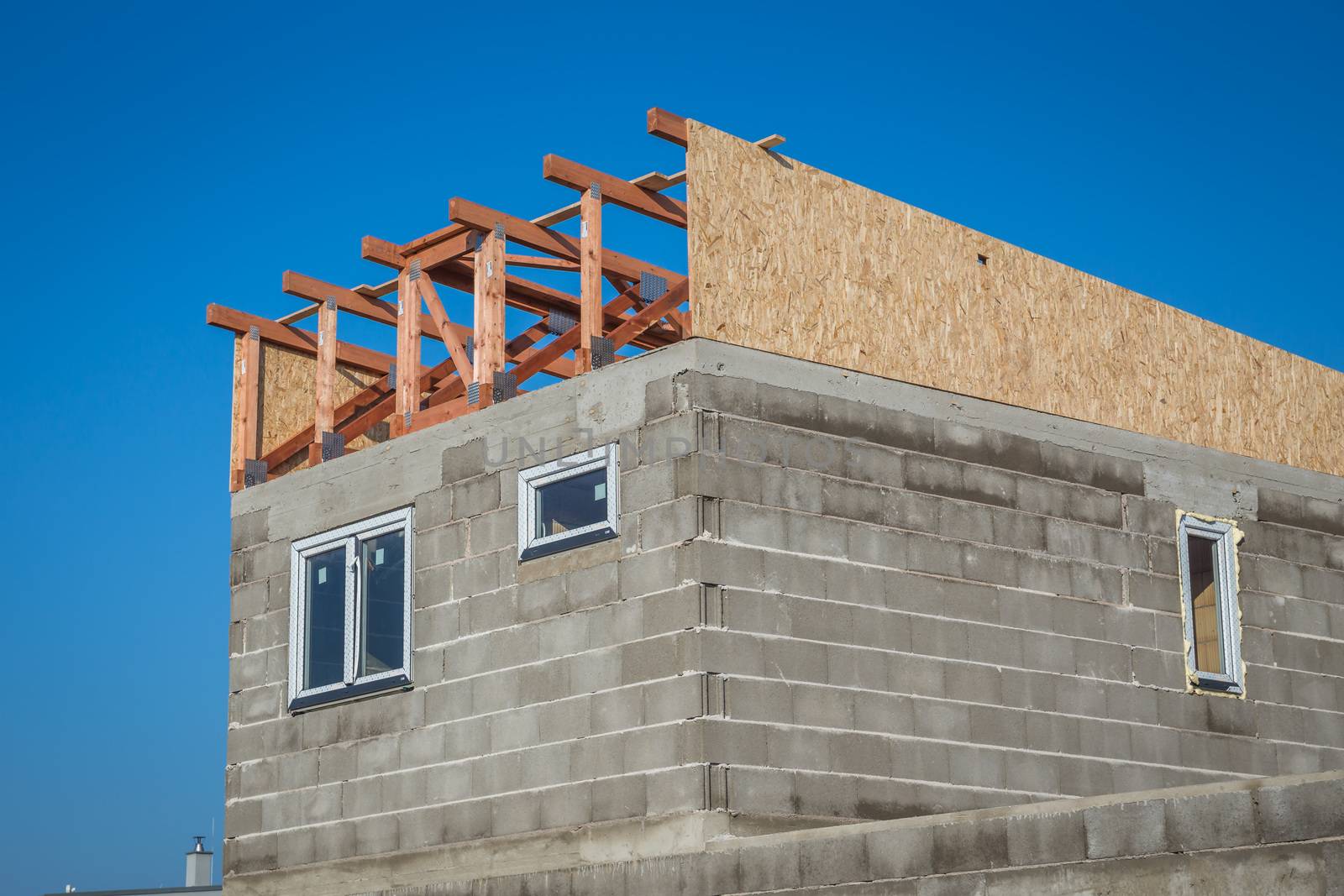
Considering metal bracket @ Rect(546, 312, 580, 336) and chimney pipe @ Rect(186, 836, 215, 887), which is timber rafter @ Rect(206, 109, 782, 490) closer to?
metal bracket @ Rect(546, 312, 580, 336)

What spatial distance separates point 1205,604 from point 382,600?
7238 mm

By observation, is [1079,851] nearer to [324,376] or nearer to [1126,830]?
[1126,830]

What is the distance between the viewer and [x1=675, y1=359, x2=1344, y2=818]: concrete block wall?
12.5 meters

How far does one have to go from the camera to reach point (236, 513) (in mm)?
16531

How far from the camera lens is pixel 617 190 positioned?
14320 mm

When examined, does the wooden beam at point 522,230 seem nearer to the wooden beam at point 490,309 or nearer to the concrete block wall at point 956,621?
the wooden beam at point 490,309

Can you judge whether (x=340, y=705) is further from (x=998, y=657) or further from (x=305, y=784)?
(x=998, y=657)

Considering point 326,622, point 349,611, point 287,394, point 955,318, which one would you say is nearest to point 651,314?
point 955,318

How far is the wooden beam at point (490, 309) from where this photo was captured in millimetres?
14633

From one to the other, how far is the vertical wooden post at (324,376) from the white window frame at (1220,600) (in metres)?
7.57

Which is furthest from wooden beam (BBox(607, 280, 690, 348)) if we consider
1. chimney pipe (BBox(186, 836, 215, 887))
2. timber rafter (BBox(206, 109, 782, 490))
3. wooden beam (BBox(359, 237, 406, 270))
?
chimney pipe (BBox(186, 836, 215, 887))

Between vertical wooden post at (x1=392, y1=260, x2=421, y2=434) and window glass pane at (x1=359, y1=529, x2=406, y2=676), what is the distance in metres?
1.04

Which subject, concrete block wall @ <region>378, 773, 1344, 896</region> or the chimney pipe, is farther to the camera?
the chimney pipe

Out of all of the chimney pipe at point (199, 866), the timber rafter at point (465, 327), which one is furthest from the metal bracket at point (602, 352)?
the chimney pipe at point (199, 866)
